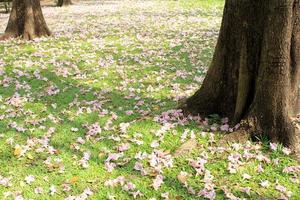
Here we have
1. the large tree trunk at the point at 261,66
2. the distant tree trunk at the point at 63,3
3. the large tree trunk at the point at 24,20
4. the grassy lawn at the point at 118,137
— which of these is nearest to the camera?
the grassy lawn at the point at 118,137

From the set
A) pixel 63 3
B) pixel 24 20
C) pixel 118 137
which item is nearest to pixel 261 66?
pixel 118 137

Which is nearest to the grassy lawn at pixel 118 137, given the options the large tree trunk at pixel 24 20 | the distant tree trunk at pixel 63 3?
Answer: the large tree trunk at pixel 24 20

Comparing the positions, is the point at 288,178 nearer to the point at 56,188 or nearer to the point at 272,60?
the point at 272,60

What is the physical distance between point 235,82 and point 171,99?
186cm

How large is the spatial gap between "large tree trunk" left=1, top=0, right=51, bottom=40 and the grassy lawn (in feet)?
8.21

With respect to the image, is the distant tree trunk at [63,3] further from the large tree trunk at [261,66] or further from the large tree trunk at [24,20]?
the large tree trunk at [261,66]

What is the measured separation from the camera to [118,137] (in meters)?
6.77

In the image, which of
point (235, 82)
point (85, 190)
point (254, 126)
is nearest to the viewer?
point (85, 190)

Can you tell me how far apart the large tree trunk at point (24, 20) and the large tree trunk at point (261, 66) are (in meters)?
9.74

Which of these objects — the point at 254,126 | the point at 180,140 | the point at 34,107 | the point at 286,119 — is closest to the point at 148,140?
the point at 180,140

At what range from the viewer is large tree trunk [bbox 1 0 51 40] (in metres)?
14.8

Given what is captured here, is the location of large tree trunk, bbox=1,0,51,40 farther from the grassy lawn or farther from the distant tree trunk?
the distant tree trunk

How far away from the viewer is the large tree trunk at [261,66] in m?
5.82

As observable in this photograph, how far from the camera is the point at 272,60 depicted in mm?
5898
